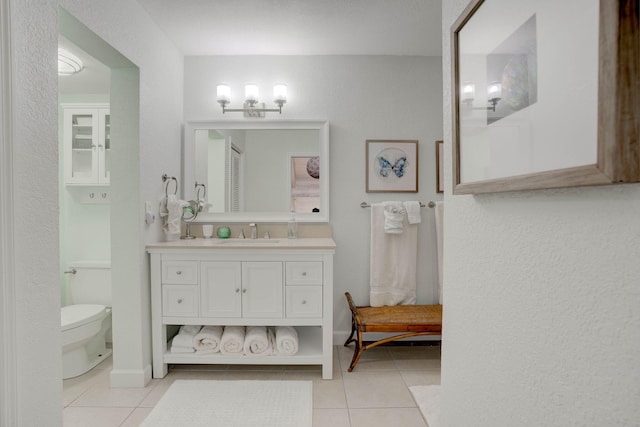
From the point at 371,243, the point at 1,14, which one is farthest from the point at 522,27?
the point at 371,243

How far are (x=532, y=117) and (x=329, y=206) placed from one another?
7.39 feet

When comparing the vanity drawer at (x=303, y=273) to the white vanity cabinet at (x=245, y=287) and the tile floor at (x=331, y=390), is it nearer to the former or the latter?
the white vanity cabinet at (x=245, y=287)

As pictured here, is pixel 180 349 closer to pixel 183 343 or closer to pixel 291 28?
pixel 183 343

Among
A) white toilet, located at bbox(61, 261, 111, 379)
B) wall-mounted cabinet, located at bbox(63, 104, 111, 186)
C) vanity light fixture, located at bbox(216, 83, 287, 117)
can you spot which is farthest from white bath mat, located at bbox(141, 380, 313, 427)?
vanity light fixture, located at bbox(216, 83, 287, 117)

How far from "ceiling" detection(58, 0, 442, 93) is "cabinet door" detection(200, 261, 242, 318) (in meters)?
1.63

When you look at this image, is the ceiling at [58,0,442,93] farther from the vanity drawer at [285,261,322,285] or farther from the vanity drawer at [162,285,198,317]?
the vanity drawer at [162,285,198,317]

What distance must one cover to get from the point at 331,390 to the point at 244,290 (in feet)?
2.76

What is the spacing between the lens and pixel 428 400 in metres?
2.05

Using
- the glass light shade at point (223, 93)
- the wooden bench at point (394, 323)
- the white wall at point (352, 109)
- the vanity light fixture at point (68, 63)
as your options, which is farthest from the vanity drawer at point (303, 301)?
the vanity light fixture at point (68, 63)

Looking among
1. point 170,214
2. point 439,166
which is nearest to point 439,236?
point 439,166

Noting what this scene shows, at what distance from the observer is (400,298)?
110 inches

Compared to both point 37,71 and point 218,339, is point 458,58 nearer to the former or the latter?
point 37,71

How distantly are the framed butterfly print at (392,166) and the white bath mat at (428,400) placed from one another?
4.79 feet

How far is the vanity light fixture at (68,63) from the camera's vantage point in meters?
2.35
